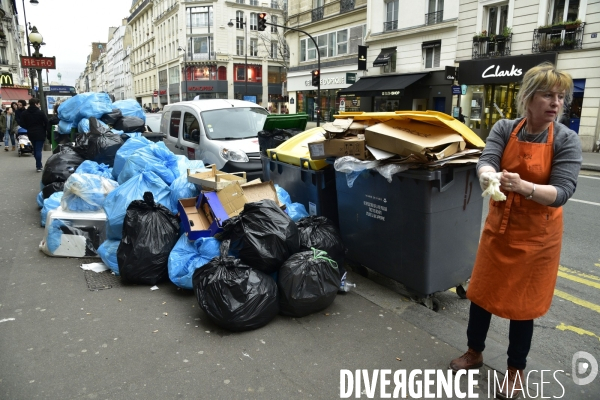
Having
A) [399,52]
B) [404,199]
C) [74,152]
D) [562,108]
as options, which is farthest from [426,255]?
[399,52]

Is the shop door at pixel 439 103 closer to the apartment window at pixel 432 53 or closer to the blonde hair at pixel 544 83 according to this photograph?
the apartment window at pixel 432 53

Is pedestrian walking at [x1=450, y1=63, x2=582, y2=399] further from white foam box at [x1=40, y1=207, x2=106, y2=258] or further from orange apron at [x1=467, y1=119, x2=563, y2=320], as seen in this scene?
white foam box at [x1=40, y1=207, x2=106, y2=258]

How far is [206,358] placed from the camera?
2.79m

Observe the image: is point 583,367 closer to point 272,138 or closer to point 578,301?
point 578,301

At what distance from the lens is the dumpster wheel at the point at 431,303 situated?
355 centimetres

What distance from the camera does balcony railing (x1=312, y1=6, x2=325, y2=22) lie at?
28.7m

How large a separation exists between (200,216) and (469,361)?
2.71m

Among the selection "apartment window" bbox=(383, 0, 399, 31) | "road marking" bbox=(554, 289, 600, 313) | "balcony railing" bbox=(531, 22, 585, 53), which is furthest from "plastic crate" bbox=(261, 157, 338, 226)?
"apartment window" bbox=(383, 0, 399, 31)

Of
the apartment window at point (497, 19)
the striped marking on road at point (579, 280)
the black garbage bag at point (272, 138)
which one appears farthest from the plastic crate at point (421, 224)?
the apartment window at point (497, 19)

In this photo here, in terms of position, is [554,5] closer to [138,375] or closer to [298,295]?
[298,295]

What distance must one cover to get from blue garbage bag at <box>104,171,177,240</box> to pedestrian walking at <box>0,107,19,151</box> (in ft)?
44.6

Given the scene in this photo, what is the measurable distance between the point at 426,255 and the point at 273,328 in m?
1.28

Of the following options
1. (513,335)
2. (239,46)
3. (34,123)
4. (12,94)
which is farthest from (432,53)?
(239,46)

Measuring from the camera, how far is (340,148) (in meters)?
3.85
